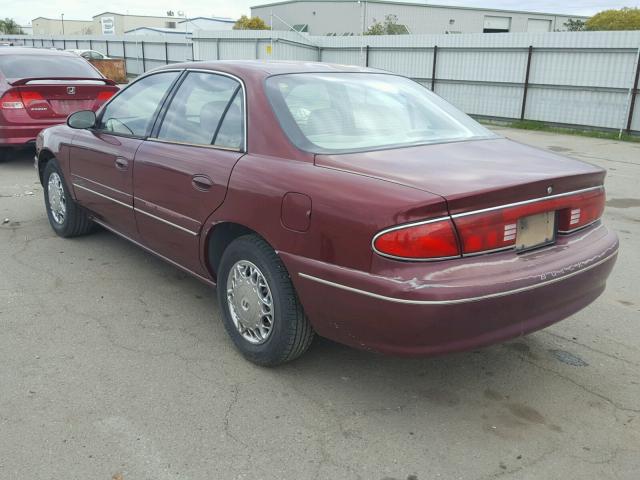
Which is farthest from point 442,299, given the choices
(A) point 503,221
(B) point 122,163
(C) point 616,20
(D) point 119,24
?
(D) point 119,24

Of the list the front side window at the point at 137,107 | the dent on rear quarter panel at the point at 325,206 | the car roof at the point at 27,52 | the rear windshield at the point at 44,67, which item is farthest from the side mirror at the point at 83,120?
the car roof at the point at 27,52

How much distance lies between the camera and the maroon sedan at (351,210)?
2.52 m

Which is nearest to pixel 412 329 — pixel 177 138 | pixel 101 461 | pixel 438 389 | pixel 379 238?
pixel 379 238

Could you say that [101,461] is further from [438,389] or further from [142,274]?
[142,274]

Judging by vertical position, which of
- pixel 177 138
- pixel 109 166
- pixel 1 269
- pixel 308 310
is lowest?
pixel 1 269

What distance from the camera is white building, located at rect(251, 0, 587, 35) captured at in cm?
5662

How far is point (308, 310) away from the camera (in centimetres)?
287

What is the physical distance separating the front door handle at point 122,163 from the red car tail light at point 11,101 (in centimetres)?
489

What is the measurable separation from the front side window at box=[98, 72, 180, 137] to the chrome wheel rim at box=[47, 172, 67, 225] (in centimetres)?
107

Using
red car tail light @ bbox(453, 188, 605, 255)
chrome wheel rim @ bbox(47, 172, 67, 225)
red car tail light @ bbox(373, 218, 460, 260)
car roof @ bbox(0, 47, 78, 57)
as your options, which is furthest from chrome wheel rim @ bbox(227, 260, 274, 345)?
car roof @ bbox(0, 47, 78, 57)

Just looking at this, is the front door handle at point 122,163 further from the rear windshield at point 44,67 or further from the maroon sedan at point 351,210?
the rear windshield at point 44,67

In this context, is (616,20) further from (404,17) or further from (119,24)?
(119,24)

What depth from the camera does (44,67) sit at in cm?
895

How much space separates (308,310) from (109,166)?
2251 mm
